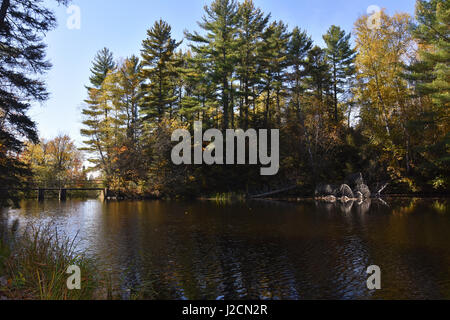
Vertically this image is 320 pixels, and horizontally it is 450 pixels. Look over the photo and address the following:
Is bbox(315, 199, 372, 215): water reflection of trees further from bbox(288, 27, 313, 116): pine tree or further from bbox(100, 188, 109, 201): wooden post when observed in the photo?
bbox(100, 188, 109, 201): wooden post

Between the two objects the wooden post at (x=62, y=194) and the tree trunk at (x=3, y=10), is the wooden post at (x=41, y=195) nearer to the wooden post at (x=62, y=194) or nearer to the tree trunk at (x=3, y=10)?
the wooden post at (x=62, y=194)

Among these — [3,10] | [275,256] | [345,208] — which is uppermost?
[3,10]

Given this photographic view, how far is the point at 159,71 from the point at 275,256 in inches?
1348

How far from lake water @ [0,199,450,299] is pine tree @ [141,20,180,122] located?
80.3 feet

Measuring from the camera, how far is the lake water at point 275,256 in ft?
23.4

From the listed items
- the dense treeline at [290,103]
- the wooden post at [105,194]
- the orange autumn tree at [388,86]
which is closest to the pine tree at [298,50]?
the dense treeline at [290,103]

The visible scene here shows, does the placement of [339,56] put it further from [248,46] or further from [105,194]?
[105,194]

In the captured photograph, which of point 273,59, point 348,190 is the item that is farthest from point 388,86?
point 273,59

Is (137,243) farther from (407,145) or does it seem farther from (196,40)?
(196,40)

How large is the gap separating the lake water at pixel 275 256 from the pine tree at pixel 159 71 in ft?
80.3

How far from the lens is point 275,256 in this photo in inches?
392

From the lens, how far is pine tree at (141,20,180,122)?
3994 centimetres
